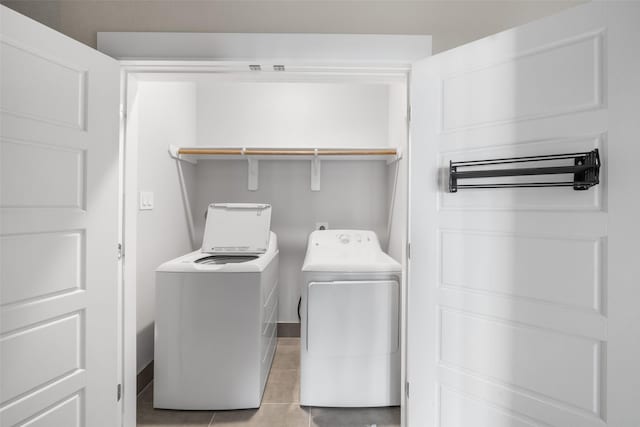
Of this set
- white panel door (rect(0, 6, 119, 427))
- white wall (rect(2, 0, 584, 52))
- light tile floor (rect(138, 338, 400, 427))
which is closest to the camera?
white panel door (rect(0, 6, 119, 427))

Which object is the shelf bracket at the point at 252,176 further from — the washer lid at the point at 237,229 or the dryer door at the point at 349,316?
the dryer door at the point at 349,316

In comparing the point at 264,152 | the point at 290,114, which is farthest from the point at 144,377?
the point at 290,114

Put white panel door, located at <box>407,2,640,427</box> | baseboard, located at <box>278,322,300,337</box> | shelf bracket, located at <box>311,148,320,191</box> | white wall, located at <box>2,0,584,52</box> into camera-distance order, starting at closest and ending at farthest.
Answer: white panel door, located at <box>407,2,640,427</box>, white wall, located at <box>2,0,584,52</box>, shelf bracket, located at <box>311,148,320,191</box>, baseboard, located at <box>278,322,300,337</box>

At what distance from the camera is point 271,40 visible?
149 centimetres

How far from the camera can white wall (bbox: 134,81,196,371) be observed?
84.4 inches

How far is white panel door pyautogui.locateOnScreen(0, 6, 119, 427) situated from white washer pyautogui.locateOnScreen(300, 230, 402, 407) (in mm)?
989

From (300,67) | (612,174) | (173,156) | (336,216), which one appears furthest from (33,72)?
(336,216)

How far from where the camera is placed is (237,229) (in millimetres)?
2424

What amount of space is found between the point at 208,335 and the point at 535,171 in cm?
176

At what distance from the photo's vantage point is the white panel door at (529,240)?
97cm

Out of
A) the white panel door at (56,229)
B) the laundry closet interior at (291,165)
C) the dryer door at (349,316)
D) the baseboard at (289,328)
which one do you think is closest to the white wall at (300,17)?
the white panel door at (56,229)

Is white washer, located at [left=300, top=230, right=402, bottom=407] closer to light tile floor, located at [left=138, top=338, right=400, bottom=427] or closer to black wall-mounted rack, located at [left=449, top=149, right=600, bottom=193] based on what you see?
light tile floor, located at [left=138, top=338, right=400, bottom=427]

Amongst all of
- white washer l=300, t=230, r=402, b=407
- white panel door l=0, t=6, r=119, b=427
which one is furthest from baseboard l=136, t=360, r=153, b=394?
white washer l=300, t=230, r=402, b=407

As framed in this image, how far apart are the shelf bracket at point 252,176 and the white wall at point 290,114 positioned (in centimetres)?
22
